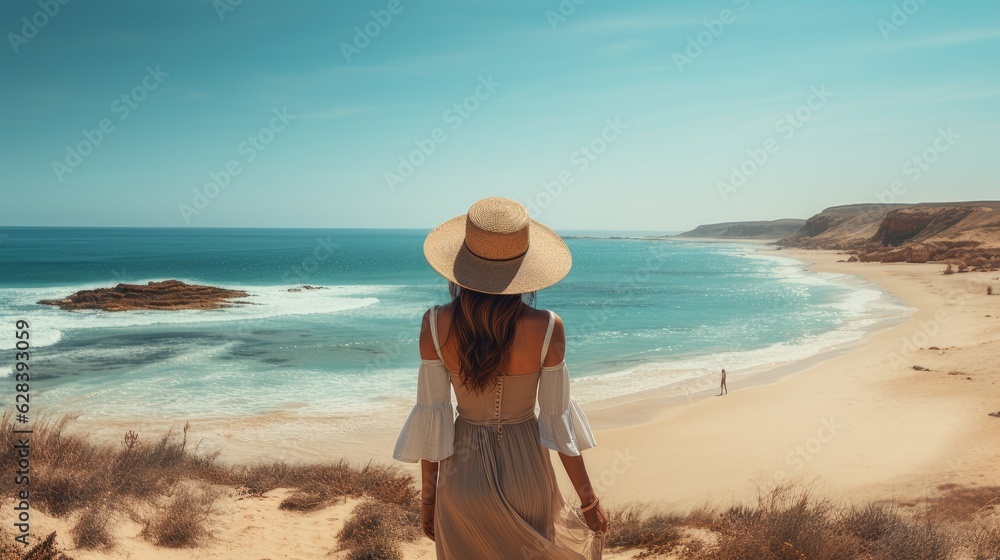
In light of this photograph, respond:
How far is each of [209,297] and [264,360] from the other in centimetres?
1544

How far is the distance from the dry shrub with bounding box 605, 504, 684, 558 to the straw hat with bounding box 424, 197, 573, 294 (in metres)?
3.52

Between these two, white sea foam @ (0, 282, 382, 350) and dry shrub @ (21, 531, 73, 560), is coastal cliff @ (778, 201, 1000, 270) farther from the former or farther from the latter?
dry shrub @ (21, 531, 73, 560)

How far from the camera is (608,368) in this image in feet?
56.5

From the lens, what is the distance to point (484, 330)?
2.24m

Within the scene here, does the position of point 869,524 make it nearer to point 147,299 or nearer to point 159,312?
point 159,312

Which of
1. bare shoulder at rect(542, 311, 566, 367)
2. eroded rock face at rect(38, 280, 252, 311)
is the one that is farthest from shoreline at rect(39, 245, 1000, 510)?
eroded rock face at rect(38, 280, 252, 311)

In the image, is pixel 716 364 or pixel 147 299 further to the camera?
pixel 147 299

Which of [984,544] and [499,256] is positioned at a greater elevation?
[499,256]

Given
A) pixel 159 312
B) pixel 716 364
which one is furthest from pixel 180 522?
pixel 159 312

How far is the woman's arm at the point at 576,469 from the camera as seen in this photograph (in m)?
2.28

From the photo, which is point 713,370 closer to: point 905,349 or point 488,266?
point 905,349

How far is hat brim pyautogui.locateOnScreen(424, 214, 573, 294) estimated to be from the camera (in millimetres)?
2230

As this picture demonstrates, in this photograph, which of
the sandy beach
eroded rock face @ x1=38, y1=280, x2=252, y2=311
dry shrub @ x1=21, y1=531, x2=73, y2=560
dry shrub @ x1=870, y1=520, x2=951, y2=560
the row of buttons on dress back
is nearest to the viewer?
the row of buttons on dress back

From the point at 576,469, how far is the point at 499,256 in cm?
90
